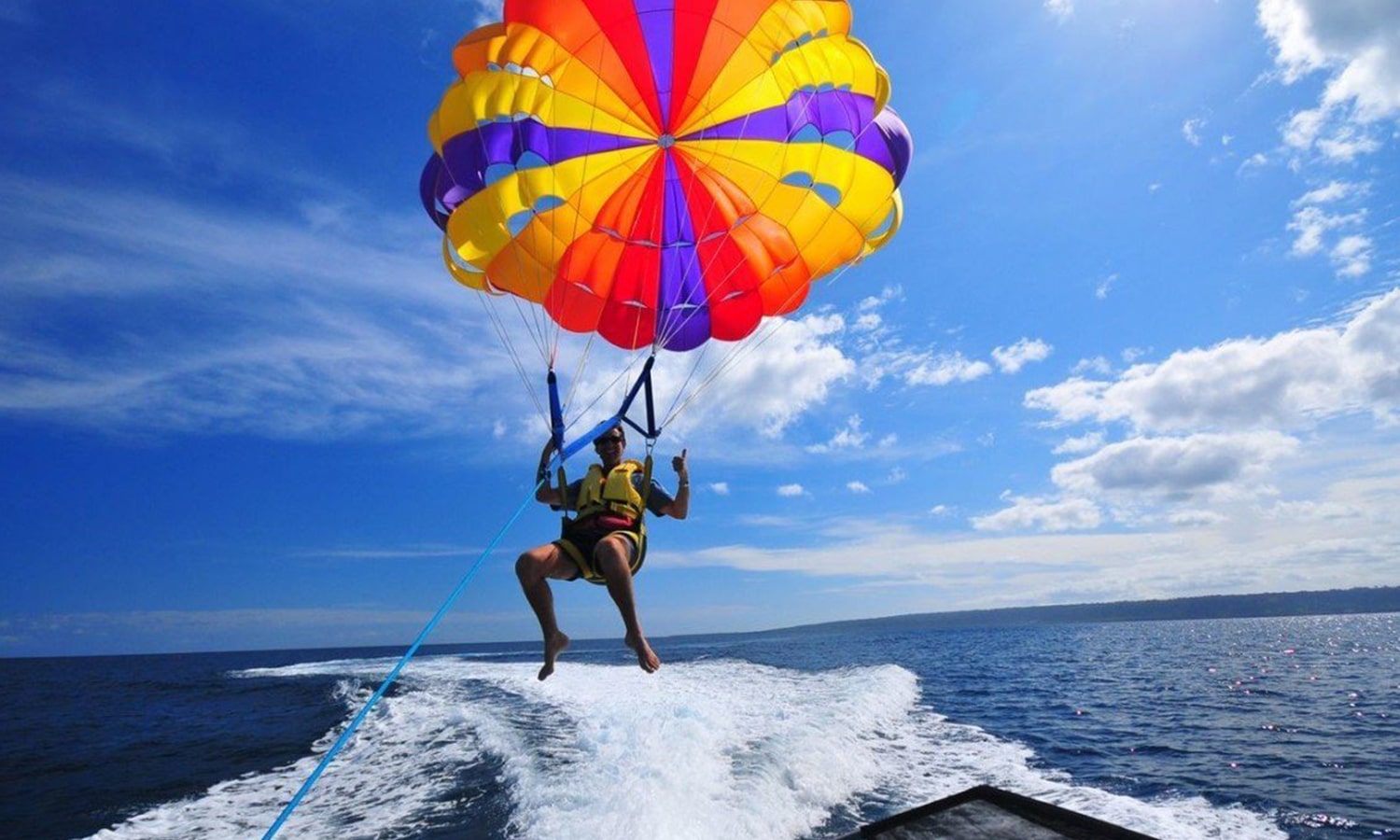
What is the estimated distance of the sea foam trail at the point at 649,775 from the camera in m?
9.43

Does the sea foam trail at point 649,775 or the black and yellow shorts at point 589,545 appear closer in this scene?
the black and yellow shorts at point 589,545

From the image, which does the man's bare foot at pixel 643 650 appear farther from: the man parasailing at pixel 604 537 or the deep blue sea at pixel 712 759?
the deep blue sea at pixel 712 759

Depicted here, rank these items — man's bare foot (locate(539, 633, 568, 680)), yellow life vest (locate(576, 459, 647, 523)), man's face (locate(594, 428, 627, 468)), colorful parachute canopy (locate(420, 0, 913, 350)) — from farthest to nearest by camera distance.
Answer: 1. colorful parachute canopy (locate(420, 0, 913, 350))
2. man's face (locate(594, 428, 627, 468))
3. yellow life vest (locate(576, 459, 647, 523))
4. man's bare foot (locate(539, 633, 568, 680))

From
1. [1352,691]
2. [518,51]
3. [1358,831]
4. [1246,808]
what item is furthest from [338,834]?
[1352,691]

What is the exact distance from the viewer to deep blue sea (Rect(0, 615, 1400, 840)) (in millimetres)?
9773

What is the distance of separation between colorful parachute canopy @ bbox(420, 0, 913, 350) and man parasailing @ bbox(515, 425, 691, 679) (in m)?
2.08

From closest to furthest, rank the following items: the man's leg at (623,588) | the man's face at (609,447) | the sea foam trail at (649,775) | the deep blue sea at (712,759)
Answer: the man's leg at (623,588) → the man's face at (609,447) → the sea foam trail at (649,775) → the deep blue sea at (712,759)

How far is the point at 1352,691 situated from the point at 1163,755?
15.6 metres

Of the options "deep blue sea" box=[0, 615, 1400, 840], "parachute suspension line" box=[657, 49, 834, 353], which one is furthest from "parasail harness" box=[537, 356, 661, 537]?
"deep blue sea" box=[0, 615, 1400, 840]

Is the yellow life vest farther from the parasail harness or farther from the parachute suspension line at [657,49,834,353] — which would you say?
the parachute suspension line at [657,49,834,353]

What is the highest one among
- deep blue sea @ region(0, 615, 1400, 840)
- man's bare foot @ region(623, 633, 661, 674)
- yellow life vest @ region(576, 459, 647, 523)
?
yellow life vest @ region(576, 459, 647, 523)

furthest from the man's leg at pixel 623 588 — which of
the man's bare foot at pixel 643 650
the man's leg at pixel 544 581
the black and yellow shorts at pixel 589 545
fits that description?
the man's leg at pixel 544 581

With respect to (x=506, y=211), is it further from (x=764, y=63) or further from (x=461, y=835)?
(x=461, y=835)

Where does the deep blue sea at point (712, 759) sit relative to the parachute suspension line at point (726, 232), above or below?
below
